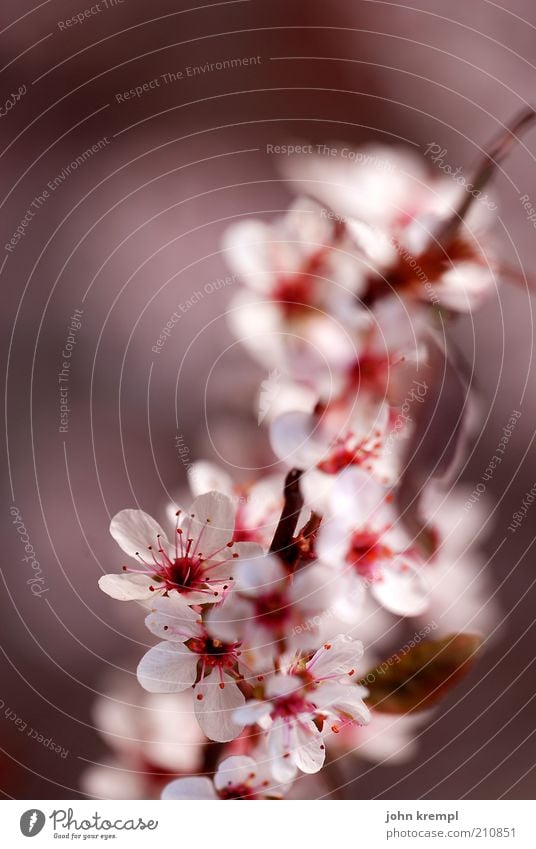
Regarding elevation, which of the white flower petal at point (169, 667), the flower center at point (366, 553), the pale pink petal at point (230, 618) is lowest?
the white flower petal at point (169, 667)

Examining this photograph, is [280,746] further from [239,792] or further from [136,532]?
[136,532]

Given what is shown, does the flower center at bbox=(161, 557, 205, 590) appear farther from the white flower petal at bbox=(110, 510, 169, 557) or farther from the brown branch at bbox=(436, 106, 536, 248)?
the brown branch at bbox=(436, 106, 536, 248)

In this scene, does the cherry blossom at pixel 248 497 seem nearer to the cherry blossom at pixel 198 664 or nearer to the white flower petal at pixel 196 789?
the cherry blossom at pixel 198 664

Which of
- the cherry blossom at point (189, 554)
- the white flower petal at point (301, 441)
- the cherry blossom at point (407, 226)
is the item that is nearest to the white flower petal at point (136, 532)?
the cherry blossom at point (189, 554)

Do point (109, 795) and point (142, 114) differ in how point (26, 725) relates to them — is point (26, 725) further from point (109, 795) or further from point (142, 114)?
point (142, 114)

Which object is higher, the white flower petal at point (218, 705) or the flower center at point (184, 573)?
the flower center at point (184, 573)
